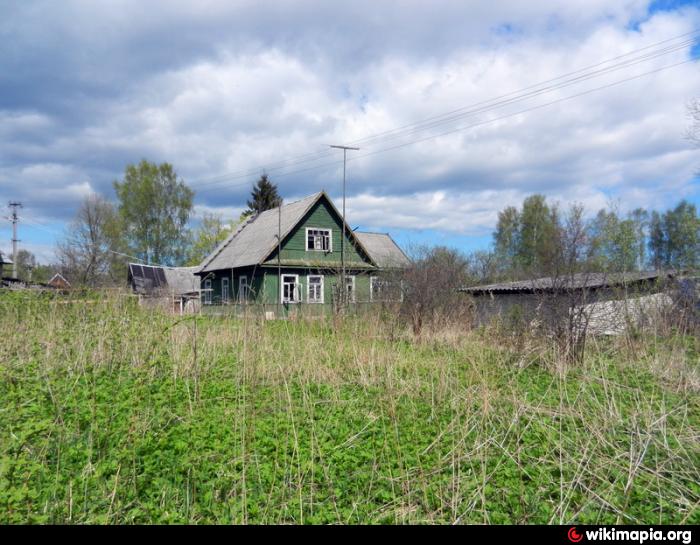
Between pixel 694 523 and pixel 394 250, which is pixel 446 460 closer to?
pixel 694 523

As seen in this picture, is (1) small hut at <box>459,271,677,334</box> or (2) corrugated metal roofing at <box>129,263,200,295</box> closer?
(1) small hut at <box>459,271,677,334</box>

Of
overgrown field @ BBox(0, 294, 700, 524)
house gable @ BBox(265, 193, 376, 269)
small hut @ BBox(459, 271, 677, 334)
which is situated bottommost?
overgrown field @ BBox(0, 294, 700, 524)

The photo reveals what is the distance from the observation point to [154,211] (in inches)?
1577

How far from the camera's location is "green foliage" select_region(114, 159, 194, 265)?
3919 centimetres

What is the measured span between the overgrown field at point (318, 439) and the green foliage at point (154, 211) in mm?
35677

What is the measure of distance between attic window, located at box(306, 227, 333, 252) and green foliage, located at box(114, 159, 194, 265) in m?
20.3

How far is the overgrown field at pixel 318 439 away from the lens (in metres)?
3.01

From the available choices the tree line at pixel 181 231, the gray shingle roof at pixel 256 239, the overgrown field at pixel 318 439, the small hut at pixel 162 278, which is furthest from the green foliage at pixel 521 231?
the overgrown field at pixel 318 439

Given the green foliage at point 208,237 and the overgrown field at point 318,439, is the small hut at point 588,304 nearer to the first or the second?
the overgrown field at point 318,439

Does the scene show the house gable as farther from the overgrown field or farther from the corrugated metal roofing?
the overgrown field

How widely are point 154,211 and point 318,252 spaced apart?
21828mm

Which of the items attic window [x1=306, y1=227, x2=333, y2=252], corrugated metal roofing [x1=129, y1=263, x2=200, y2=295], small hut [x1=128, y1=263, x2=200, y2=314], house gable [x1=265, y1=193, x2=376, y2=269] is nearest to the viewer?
house gable [x1=265, y1=193, x2=376, y2=269]
